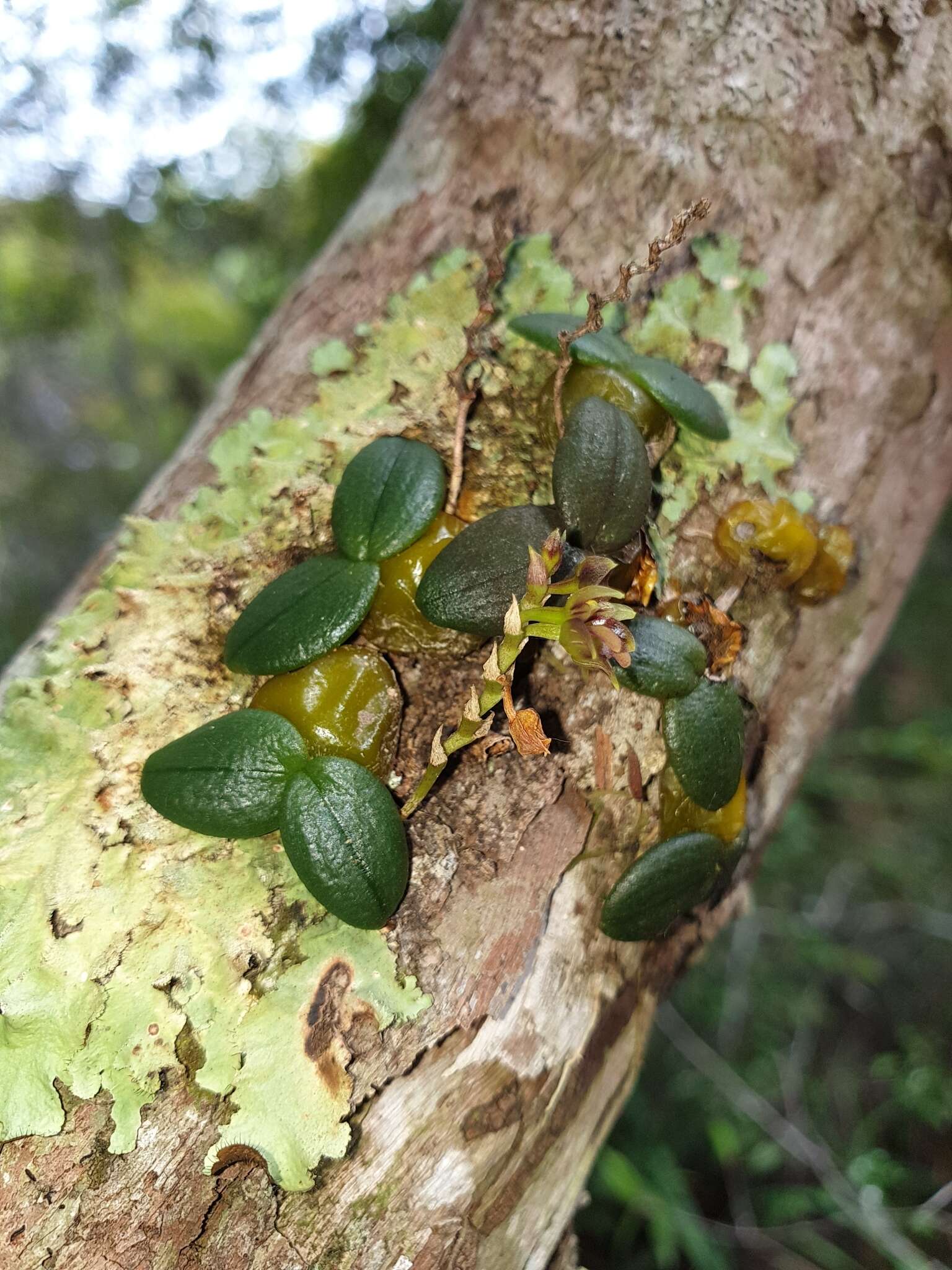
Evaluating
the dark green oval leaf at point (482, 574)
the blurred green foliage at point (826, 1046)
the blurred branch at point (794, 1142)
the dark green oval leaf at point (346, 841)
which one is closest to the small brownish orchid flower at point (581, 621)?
the dark green oval leaf at point (482, 574)

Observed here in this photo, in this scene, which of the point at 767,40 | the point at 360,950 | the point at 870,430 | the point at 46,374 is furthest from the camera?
the point at 46,374

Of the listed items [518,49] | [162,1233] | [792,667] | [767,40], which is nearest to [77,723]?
[162,1233]

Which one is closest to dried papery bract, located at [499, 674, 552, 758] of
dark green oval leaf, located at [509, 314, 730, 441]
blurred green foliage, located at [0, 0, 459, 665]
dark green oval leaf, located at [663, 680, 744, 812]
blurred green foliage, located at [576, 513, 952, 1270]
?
dark green oval leaf, located at [663, 680, 744, 812]

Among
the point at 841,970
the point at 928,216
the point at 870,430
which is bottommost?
the point at 841,970

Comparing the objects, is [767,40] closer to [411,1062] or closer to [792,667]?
[792,667]

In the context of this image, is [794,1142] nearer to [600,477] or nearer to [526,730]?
[526,730]

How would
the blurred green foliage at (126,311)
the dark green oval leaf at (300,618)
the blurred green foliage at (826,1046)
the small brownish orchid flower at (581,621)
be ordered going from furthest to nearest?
the blurred green foliage at (126,311)
the blurred green foliage at (826,1046)
the dark green oval leaf at (300,618)
the small brownish orchid flower at (581,621)

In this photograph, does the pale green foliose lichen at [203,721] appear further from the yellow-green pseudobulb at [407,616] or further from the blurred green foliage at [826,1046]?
the blurred green foliage at [826,1046]
